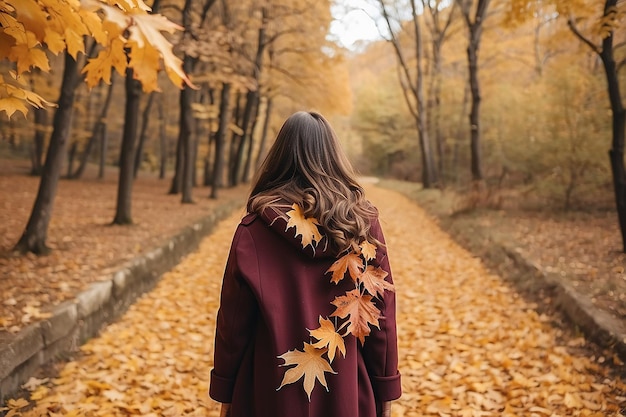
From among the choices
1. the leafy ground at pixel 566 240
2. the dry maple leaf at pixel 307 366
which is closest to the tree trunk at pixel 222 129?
the leafy ground at pixel 566 240

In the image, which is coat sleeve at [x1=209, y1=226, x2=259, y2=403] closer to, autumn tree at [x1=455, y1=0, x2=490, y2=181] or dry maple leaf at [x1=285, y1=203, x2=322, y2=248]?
dry maple leaf at [x1=285, y1=203, x2=322, y2=248]

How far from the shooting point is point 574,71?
392 inches

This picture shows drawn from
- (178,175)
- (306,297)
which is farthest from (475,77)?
(306,297)

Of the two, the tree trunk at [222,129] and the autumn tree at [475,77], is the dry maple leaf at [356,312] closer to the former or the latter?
the autumn tree at [475,77]

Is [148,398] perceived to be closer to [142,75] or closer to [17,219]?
[142,75]

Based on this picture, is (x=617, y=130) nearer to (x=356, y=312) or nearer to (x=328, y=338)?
(x=356, y=312)

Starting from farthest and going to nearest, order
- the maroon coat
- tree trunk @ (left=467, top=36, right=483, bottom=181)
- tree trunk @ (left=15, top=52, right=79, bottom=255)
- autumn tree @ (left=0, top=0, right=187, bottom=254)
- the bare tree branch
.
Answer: tree trunk @ (left=467, top=36, right=483, bottom=181), the bare tree branch, tree trunk @ (left=15, top=52, right=79, bottom=255), the maroon coat, autumn tree @ (left=0, top=0, right=187, bottom=254)

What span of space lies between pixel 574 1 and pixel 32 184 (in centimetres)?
1692

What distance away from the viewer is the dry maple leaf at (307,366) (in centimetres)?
164

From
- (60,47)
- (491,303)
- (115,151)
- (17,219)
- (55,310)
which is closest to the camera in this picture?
(60,47)

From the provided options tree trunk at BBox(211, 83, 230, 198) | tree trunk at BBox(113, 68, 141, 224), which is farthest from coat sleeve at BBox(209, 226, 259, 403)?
tree trunk at BBox(211, 83, 230, 198)

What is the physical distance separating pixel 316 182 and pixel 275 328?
58 cm

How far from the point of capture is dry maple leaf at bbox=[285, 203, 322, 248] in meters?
1.63

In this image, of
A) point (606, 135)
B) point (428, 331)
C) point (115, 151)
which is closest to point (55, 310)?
point (428, 331)
